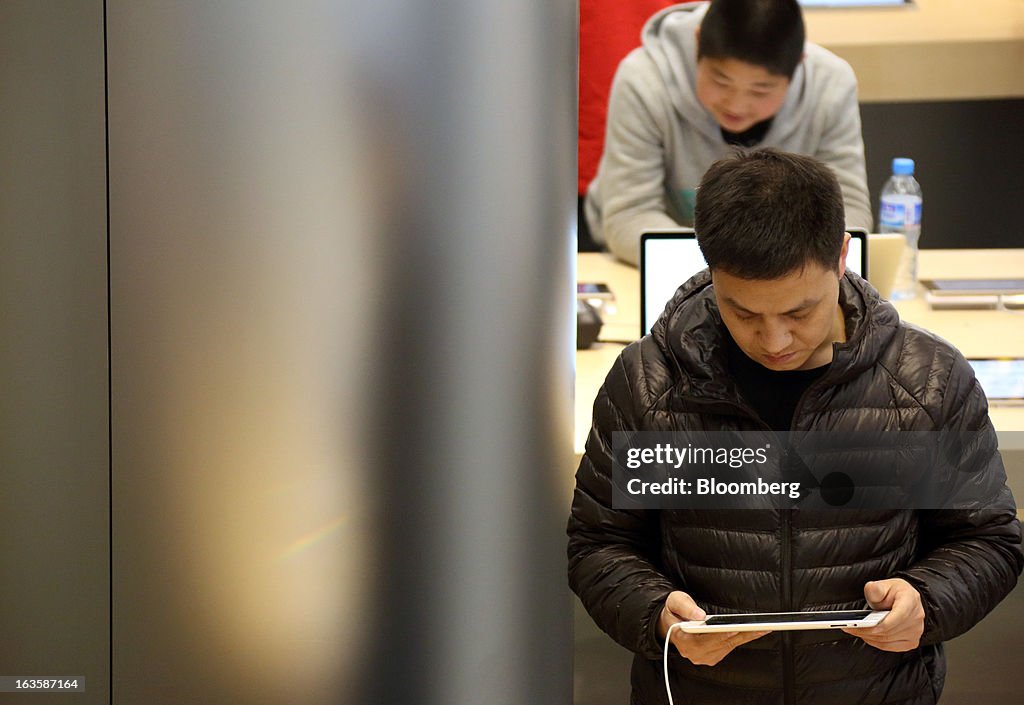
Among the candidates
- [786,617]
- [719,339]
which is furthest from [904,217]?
[786,617]

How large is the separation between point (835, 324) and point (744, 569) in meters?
0.23

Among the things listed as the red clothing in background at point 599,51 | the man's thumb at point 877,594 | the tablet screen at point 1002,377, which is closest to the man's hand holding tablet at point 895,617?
the man's thumb at point 877,594

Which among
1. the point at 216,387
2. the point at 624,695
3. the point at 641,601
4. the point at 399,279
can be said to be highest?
the point at 399,279

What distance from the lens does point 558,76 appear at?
1.29 m

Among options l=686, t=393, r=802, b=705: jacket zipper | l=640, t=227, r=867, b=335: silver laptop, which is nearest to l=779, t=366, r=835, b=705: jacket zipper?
l=686, t=393, r=802, b=705: jacket zipper

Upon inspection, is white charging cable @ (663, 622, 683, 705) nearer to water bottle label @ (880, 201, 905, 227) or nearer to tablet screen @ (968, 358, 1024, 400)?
tablet screen @ (968, 358, 1024, 400)

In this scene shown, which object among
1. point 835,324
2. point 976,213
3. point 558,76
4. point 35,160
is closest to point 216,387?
point 35,160

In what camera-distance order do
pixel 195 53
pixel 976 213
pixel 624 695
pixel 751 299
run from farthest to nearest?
pixel 976 213
pixel 624 695
pixel 195 53
pixel 751 299

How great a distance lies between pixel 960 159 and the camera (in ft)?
8.58

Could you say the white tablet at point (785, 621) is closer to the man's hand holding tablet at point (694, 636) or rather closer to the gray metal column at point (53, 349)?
the man's hand holding tablet at point (694, 636)

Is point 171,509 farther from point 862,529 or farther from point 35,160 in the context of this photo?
point 862,529

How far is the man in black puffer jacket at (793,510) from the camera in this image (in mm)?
966

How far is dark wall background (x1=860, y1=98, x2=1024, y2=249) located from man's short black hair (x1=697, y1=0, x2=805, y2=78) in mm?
454

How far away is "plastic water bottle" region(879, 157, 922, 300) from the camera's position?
206 centimetres
